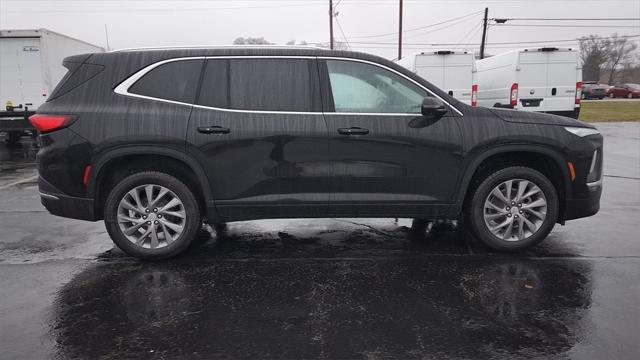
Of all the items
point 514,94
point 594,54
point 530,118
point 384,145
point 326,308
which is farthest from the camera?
point 594,54

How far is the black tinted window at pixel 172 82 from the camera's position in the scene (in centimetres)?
432

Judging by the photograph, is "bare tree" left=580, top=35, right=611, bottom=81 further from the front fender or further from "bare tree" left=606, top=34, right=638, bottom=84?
the front fender

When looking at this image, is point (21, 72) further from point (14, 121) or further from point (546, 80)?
point (546, 80)

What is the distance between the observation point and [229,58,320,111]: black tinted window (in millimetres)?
4332

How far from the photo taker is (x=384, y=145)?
4.31 metres

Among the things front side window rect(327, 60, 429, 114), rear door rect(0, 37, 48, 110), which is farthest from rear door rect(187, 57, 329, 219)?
rear door rect(0, 37, 48, 110)

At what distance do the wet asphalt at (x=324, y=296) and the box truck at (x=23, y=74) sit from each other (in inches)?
423

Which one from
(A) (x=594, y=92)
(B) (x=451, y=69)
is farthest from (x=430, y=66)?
(A) (x=594, y=92)

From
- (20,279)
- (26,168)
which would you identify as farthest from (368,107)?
(26,168)

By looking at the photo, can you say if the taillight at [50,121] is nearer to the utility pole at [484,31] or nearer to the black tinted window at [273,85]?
the black tinted window at [273,85]

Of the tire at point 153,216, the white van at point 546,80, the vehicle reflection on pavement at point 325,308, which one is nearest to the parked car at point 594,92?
the white van at point 546,80

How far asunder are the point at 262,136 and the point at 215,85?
2.11ft

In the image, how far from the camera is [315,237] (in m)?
5.25

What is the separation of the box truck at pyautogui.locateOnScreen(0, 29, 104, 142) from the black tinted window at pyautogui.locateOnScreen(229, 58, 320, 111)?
12734 mm
